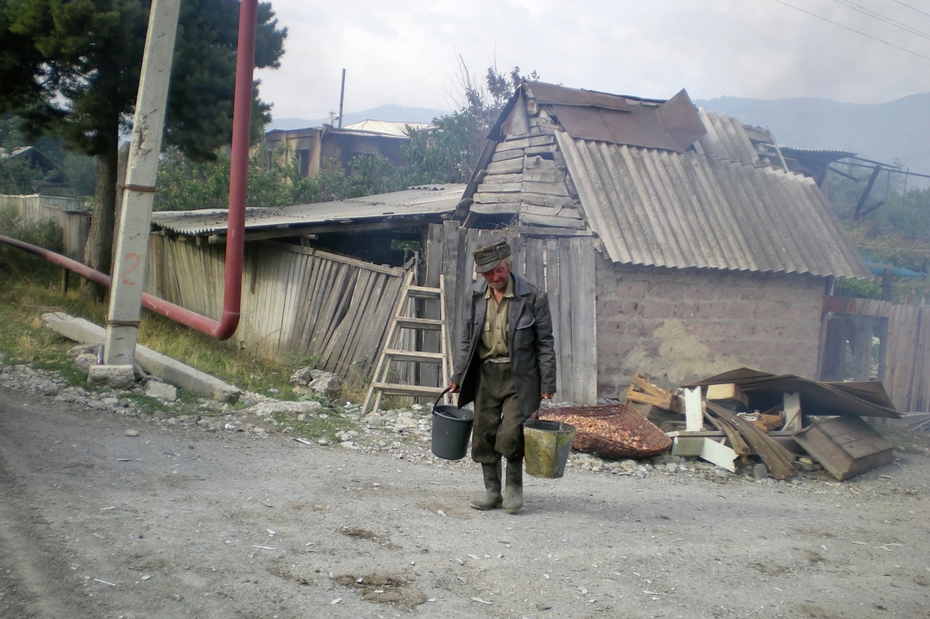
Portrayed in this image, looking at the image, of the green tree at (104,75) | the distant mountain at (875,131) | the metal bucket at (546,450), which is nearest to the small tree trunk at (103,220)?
the green tree at (104,75)

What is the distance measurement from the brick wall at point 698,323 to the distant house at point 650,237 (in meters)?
0.02

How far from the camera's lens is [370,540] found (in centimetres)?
454

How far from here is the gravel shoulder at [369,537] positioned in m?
3.64

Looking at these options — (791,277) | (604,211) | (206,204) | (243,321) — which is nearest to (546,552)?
(604,211)

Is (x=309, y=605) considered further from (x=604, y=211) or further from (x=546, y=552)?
(x=604, y=211)

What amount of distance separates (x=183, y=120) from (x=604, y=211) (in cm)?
851

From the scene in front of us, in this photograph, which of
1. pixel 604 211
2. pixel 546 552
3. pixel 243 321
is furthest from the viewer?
pixel 243 321

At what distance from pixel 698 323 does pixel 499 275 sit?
20.2 feet

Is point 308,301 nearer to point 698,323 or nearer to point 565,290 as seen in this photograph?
point 565,290

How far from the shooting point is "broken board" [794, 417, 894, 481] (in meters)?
8.20

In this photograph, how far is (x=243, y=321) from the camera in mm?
12742

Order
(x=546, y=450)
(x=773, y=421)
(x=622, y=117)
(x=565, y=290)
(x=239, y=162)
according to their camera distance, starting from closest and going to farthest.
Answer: (x=546, y=450), (x=239, y=162), (x=773, y=421), (x=565, y=290), (x=622, y=117)

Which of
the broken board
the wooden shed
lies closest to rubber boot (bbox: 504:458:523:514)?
the wooden shed

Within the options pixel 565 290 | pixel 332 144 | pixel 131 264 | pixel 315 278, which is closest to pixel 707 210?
pixel 565 290
